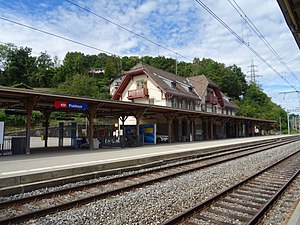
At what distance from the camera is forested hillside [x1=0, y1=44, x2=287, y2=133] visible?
65.7 metres

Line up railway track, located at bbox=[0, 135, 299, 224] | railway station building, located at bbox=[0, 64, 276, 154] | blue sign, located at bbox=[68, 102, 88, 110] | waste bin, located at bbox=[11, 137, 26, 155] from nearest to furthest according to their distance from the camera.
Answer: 1. railway track, located at bbox=[0, 135, 299, 224]
2. blue sign, located at bbox=[68, 102, 88, 110]
3. waste bin, located at bbox=[11, 137, 26, 155]
4. railway station building, located at bbox=[0, 64, 276, 154]

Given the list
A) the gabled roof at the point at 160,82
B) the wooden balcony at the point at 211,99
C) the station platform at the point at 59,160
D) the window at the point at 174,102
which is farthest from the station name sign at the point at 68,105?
the wooden balcony at the point at 211,99

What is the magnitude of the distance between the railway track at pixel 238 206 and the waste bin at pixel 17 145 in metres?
13.1

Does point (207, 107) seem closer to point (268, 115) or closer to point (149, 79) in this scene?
point (149, 79)

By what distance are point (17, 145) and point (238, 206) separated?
45.8ft

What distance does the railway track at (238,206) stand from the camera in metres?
5.19

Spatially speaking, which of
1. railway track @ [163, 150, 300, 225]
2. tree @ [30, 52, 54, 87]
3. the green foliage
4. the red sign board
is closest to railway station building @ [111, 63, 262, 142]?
the red sign board

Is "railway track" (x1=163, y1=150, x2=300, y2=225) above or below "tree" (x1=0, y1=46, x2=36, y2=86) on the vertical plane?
below

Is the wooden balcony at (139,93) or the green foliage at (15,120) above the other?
the wooden balcony at (139,93)

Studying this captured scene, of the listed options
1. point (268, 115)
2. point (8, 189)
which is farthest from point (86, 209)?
point (268, 115)

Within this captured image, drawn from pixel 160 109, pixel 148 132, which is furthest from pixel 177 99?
pixel 160 109

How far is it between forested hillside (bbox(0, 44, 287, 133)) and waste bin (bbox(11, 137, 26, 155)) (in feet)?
121

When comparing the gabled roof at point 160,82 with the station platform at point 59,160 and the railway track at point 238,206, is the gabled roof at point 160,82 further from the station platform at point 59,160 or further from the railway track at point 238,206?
the railway track at point 238,206

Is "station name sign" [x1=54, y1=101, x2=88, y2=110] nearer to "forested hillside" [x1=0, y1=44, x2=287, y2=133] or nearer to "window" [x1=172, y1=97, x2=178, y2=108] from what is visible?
"window" [x1=172, y1=97, x2=178, y2=108]
